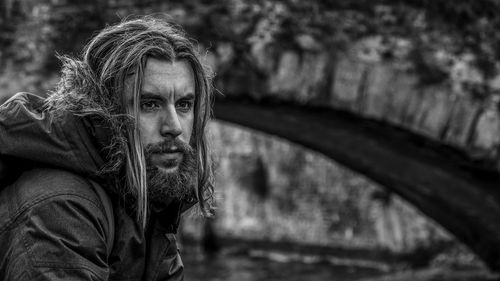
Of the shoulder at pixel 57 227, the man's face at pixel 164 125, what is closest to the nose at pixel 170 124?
the man's face at pixel 164 125

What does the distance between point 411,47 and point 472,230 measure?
1326 millimetres

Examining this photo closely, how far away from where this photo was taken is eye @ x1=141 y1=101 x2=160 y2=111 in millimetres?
2037

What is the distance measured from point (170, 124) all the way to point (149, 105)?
0.07m

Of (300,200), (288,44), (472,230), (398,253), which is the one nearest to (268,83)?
(288,44)

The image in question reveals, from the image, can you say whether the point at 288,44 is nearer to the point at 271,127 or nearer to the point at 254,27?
the point at 254,27

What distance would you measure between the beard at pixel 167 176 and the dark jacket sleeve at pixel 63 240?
0.87 feet

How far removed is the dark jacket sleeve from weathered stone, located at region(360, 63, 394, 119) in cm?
308

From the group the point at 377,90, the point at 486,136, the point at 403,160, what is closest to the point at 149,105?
the point at 377,90

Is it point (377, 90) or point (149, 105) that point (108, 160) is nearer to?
point (149, 105)

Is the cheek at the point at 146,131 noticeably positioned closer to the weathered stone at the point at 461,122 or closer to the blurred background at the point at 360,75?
the blurred background at the point at 360,75

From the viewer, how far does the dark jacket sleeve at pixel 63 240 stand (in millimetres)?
1708

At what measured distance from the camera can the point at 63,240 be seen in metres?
1.73

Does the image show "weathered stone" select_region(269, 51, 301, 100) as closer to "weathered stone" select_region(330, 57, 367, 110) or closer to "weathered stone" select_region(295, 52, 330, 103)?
"weathered stone" select_region(295, 52, 330, 103)

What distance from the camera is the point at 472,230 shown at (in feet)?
17.9
